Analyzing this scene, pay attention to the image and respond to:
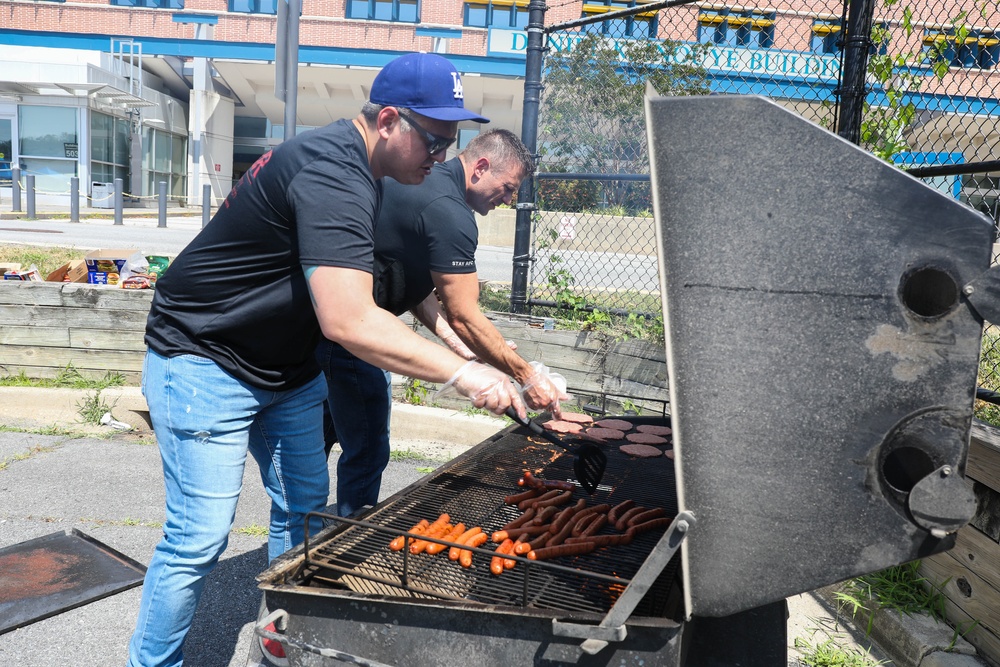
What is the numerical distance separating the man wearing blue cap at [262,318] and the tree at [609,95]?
3.64m

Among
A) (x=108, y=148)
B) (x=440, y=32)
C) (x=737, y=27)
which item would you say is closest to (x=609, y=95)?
(x=737, y=27)

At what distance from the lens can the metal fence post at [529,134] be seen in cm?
589

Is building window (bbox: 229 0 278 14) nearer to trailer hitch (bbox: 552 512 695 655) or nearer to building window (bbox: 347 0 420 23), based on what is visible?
building window (bbox: 347 0 420 23)

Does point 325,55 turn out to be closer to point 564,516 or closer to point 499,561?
point 564,516

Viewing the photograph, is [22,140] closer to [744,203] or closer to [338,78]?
[338,78]

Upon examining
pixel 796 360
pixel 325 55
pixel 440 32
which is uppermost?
pixel 440 32

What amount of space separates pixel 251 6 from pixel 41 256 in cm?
2787

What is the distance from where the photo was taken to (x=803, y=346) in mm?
1499

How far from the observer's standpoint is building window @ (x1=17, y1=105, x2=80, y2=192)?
26016 millimetres

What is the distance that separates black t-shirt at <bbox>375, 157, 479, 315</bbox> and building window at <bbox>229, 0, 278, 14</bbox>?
110 feet

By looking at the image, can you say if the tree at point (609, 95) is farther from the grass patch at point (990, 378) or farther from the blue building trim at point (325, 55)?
the blue building trim at point (325, 55)

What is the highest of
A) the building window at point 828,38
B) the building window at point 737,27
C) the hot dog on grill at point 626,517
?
the building window at point 737,27

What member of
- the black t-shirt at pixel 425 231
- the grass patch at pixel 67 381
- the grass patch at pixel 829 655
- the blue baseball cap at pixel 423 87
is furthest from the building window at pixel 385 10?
the grass patch at pixel 829 655

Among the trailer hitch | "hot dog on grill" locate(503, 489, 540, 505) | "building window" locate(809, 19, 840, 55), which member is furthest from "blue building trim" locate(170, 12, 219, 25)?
the trailer hitch
